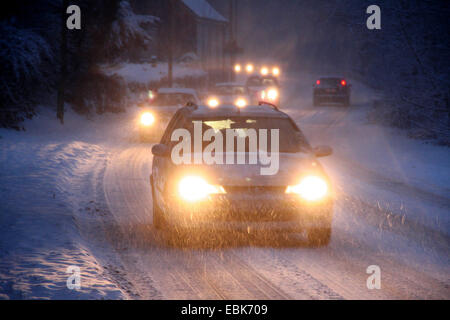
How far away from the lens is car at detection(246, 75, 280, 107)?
35.1m

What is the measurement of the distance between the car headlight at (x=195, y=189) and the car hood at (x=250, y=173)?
0.21 ft

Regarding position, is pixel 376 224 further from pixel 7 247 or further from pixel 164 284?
pixel 7 247

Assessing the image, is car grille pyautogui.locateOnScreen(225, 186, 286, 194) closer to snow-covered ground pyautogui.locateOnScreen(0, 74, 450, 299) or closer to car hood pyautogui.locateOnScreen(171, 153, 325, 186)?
car hood pyautogui.locateOnScreen(171, 153, 325, 186)

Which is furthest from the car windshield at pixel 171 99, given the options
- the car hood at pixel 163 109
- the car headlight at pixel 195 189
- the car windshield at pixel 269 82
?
the car windshield at pixel 269 82

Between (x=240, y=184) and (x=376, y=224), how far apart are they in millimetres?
2843

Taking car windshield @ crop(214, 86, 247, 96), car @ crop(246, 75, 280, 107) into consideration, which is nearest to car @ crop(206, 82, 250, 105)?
car windshield @ crop(214, 86, 247, 96)

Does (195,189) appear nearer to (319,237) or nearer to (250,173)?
(250,173)

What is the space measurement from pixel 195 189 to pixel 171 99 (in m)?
14.1

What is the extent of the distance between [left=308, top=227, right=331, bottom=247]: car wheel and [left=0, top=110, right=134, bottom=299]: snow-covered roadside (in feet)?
7.89

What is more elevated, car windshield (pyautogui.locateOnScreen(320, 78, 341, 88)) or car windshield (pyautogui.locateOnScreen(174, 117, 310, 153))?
car windshield (pyautogui.locateOnScreen(320, 78, 341, 88))

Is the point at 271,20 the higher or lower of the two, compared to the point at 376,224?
higher

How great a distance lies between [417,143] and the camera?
22.1 metres

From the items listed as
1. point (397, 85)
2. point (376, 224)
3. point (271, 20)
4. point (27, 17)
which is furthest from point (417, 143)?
point (271, 20)

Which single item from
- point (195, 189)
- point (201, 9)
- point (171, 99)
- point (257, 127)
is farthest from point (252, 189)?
point (201, 9)
